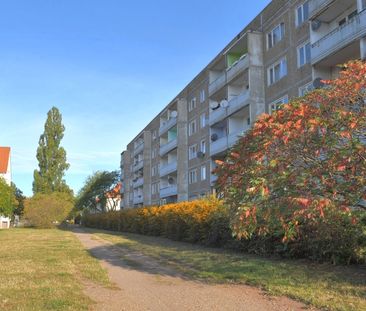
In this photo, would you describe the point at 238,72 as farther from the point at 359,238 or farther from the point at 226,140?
the point at 359,238

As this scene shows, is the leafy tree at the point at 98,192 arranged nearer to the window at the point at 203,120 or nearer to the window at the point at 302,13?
the window at the point at 203,120

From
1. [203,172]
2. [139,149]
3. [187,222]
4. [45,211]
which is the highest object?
[139,149]

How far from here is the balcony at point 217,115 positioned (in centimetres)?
3525

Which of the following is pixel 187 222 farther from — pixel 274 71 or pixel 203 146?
pixel 203 146

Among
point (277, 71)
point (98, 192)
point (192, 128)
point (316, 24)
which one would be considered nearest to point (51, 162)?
point (98, 192)

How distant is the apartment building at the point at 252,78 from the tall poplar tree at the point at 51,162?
65.1 ft

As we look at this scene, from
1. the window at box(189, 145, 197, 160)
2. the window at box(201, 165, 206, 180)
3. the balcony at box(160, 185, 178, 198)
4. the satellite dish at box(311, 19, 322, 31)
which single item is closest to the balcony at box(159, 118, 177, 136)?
the window at box(189, 145, 197, 160)

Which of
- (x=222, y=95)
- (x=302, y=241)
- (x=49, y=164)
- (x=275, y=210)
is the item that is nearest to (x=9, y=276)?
(x=275, y=210)

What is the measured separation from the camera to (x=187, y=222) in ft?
75.2

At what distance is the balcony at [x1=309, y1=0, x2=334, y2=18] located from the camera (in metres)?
22.5

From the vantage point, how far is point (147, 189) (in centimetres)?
6488

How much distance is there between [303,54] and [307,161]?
1792 centimetres

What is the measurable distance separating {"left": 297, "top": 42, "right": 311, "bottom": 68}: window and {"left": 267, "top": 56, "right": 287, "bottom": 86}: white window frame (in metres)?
1.59

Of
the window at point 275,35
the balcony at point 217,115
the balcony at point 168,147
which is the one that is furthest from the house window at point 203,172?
the window at point 275,35
